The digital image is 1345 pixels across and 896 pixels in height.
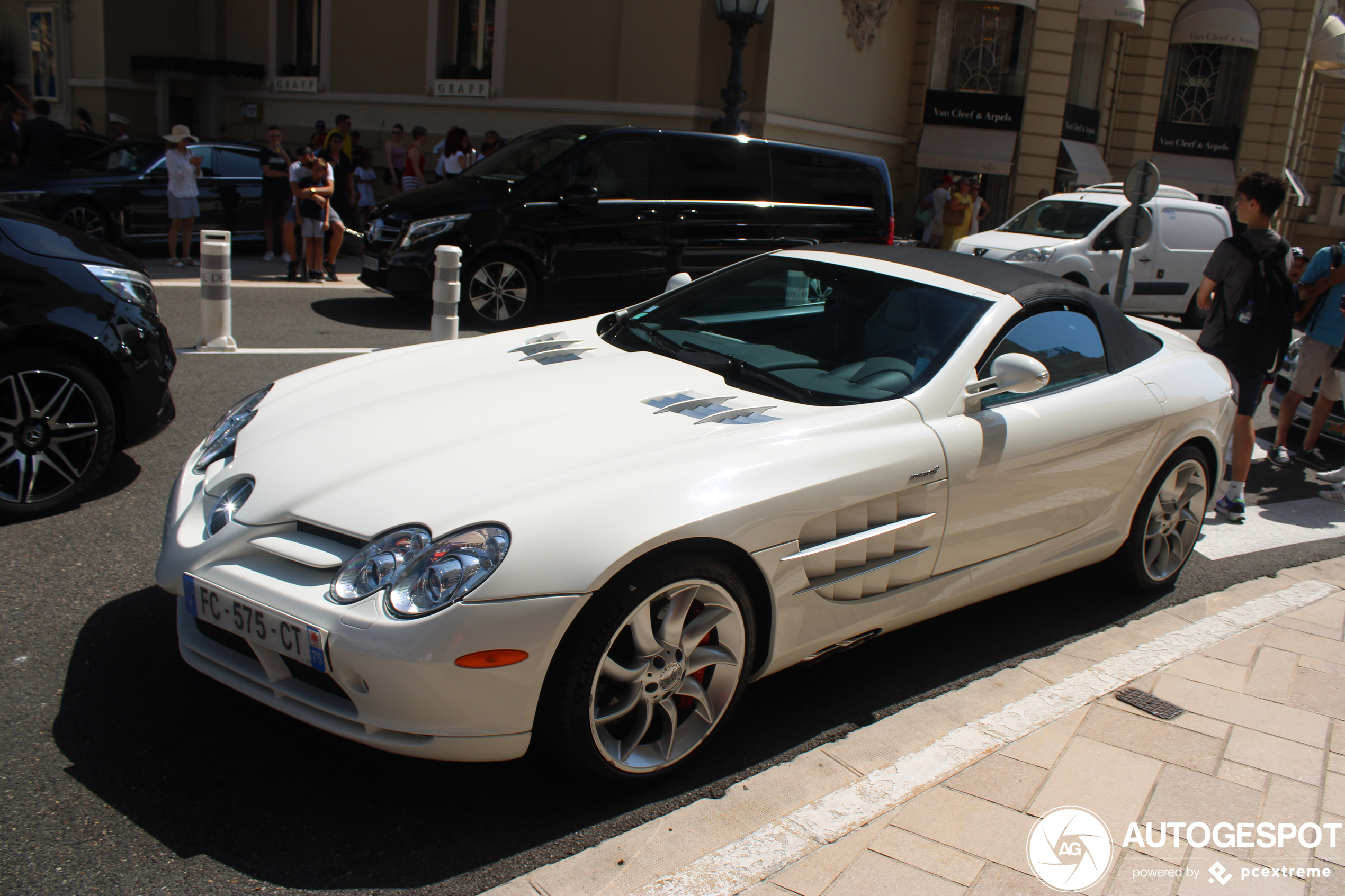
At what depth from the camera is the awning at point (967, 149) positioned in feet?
72.9

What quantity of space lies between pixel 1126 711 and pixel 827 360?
5.17 ft

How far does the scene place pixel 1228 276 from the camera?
230 inches

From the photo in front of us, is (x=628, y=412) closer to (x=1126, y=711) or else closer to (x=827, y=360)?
(x=827, y=360)

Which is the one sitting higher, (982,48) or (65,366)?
(982,48)

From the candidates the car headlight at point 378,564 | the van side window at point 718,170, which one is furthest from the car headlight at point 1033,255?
the car headlight at point 378,564

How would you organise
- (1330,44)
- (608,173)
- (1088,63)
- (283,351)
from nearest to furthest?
(283,351) → (608,173) → (1088,63) → (1330,44)

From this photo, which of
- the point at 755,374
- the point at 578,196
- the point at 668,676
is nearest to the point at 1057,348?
the point at 755,374

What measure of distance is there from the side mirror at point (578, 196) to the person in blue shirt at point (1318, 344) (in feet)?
19.3

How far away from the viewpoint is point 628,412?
3256 millimetres

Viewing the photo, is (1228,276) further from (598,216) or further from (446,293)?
(598,216)

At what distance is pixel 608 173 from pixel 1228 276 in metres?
5.93

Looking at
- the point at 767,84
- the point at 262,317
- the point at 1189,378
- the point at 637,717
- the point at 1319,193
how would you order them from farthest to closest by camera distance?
the point at 1319,193 < the point at 767,84 < the point at 262,317 < the point at 1189,378 < the point at 637,717

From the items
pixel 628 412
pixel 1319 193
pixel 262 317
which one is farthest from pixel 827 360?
pixel 1319 193

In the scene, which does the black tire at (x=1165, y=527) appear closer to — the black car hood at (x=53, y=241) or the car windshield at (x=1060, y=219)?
the black car hood at (x=53, y=241)
